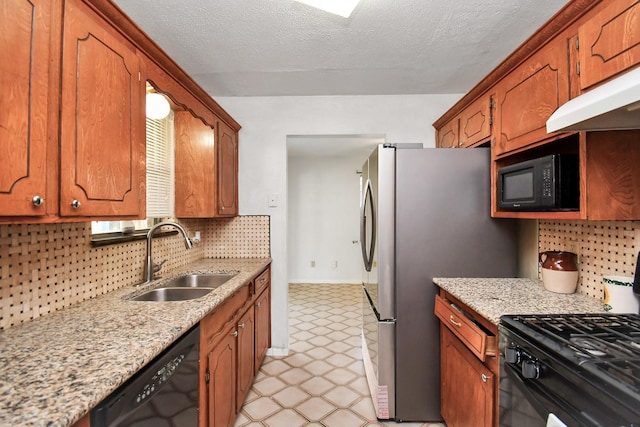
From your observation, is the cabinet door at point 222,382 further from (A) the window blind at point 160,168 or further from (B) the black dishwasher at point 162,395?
(A) the window blind at point 160,168

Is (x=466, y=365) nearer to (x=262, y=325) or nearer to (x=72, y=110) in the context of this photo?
(x=262, y=325)

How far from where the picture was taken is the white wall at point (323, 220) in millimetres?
5434

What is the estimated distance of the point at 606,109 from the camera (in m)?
0.85

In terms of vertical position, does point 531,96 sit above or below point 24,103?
above

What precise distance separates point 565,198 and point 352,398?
1.79 m

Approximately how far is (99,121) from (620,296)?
2.19 metres

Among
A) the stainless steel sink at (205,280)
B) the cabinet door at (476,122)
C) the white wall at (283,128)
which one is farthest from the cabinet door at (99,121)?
the cabinet door at (476,122)

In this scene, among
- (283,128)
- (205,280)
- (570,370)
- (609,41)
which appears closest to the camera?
(570,370)

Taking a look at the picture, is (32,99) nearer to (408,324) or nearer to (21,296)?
(21,296)

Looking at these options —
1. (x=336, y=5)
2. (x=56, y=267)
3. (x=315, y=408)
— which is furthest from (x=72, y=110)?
(x=315, y=408)

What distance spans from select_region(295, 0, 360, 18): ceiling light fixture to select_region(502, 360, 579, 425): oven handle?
1711 millimetres

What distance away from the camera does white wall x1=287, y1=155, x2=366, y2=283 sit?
5.43 metres

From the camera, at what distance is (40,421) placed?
1.92 ft

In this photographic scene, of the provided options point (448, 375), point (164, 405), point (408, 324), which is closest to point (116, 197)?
point (164, 405)
